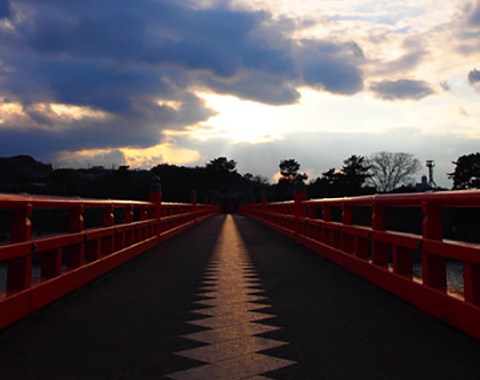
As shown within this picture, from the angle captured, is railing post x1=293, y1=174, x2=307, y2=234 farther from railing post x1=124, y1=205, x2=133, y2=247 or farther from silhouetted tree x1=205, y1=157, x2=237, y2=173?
silhouetted tree x1=205, y1=157, x2=237, y2=173

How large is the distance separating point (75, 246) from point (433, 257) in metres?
4.14

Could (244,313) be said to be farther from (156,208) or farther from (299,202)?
(156,208)

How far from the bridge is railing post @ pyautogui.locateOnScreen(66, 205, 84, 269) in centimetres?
1

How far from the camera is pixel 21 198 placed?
13.1 ft

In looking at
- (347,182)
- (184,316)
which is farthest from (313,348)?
(347,182)

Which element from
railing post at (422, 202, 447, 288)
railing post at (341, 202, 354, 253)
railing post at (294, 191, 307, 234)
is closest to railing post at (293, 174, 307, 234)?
railing post at (294, 191, 307, 234)

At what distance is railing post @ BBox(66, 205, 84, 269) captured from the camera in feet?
18.0

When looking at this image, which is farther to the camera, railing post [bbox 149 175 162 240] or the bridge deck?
railing post [bbox 149 175 162 240]

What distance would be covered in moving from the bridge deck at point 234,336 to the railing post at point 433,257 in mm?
379

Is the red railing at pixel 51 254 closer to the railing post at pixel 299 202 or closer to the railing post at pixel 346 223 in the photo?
the railing post at pixel 346 223

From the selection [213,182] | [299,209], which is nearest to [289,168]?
[213,182]

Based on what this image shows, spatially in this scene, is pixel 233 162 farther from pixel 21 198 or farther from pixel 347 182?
pixel 21 198

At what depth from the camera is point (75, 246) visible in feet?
18.0

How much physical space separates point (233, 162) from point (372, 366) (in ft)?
368
